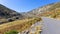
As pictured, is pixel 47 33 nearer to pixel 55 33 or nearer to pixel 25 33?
pixel 55 33

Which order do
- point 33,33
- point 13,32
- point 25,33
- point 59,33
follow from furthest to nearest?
→ point 13,32
point 25,33
point 33,33
point 59,33

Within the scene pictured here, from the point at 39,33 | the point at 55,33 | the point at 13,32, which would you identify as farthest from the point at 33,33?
the point at 13,32

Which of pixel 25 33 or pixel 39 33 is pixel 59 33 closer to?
pixel 39 33

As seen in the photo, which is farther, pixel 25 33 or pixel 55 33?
pixel 25 33

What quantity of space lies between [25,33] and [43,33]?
3928mm

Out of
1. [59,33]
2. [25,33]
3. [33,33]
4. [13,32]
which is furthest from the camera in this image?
[13,32]

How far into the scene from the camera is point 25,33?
20.9 metres

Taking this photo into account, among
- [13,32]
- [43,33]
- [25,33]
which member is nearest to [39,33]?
[43,33]

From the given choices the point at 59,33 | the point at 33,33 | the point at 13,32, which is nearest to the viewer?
the point at 59,33

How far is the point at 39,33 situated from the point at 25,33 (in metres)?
3.50

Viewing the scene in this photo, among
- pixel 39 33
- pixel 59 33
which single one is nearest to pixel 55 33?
pixel 59 33

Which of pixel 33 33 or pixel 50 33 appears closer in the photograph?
pixel 50 33

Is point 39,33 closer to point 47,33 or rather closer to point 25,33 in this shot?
point 47,33

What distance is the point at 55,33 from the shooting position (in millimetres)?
17219
